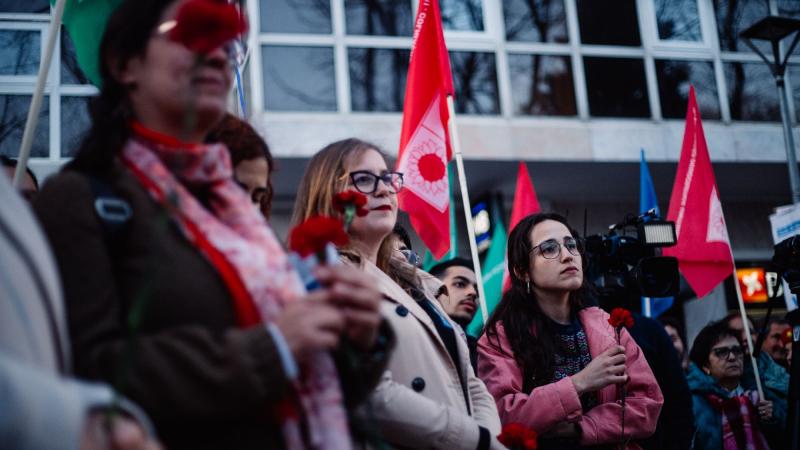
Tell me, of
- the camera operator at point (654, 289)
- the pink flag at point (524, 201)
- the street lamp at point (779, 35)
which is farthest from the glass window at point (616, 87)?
the camera operator at point (654, 289)

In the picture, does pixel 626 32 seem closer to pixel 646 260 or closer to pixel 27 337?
pixel 646 260

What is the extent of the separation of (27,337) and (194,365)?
249mm

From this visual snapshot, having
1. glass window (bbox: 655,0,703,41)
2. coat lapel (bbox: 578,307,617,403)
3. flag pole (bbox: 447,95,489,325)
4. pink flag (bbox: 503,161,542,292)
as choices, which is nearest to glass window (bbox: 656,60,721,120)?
glass window (bbox: 655,0,703,41)

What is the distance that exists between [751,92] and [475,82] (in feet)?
11.6

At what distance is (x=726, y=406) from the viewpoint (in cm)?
552

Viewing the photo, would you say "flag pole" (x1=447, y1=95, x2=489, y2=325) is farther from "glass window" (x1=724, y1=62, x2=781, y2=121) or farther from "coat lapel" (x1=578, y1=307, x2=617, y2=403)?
"glass window" (x1=724, y1=62, x2=781, y2=121)

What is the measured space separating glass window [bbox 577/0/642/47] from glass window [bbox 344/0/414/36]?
221 centimetres

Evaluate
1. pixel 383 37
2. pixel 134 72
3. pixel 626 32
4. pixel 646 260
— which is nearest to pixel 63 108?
pixel 383 37

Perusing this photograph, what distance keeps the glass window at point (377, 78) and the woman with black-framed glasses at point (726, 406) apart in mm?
5255

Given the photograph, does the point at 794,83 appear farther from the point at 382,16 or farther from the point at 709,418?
the point at 709,418

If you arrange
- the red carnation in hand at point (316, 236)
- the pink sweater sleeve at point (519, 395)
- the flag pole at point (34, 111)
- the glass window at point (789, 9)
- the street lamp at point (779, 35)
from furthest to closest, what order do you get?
the glass window at point (789, 9) < the street lamp at point (779, 35) < the pink sweater sleeve at point (519, 395) < the flag pole at point (34, 111) < the red carnation in hand at point (316, 236)

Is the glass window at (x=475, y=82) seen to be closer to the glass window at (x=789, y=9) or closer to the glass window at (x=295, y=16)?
the glass window at (x=295, y=16)

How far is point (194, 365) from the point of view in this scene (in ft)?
4.53

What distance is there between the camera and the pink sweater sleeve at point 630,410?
139 inches
